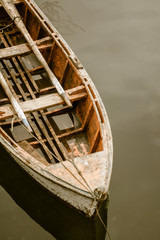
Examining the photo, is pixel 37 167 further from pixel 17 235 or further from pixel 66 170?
pixel 17 235

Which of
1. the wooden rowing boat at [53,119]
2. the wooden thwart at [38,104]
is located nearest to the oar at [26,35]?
the wooden rowing boat at [53,119]

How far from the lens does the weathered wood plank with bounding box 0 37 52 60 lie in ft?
20.9

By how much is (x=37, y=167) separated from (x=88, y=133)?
161 cm

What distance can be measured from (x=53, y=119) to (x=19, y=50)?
1.79 meters

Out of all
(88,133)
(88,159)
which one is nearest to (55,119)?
(88,133)

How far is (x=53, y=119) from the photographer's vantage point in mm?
6266

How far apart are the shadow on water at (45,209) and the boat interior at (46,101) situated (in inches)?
22.9

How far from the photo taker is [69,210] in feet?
16.7

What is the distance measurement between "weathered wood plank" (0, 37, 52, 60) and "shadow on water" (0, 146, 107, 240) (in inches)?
86.0

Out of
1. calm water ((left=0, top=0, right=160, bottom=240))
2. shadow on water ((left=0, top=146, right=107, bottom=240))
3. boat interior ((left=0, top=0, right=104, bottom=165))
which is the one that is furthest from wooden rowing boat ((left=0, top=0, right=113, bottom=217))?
calm water ((left=0, top=0, right=160, bottom=240))

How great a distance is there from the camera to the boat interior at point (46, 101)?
5.41 metres

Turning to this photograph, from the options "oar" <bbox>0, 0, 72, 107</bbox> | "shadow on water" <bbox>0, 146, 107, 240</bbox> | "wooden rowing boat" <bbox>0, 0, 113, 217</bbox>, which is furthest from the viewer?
"oar" <bbox>0, 0, 72, 107</bbox>

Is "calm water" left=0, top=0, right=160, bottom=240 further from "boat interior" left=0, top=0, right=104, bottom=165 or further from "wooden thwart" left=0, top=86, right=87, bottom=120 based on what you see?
"wooden thwart" left=0, top=86, right=87, bottom=120

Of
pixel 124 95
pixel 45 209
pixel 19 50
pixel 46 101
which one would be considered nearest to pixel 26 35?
pixel 19 50
